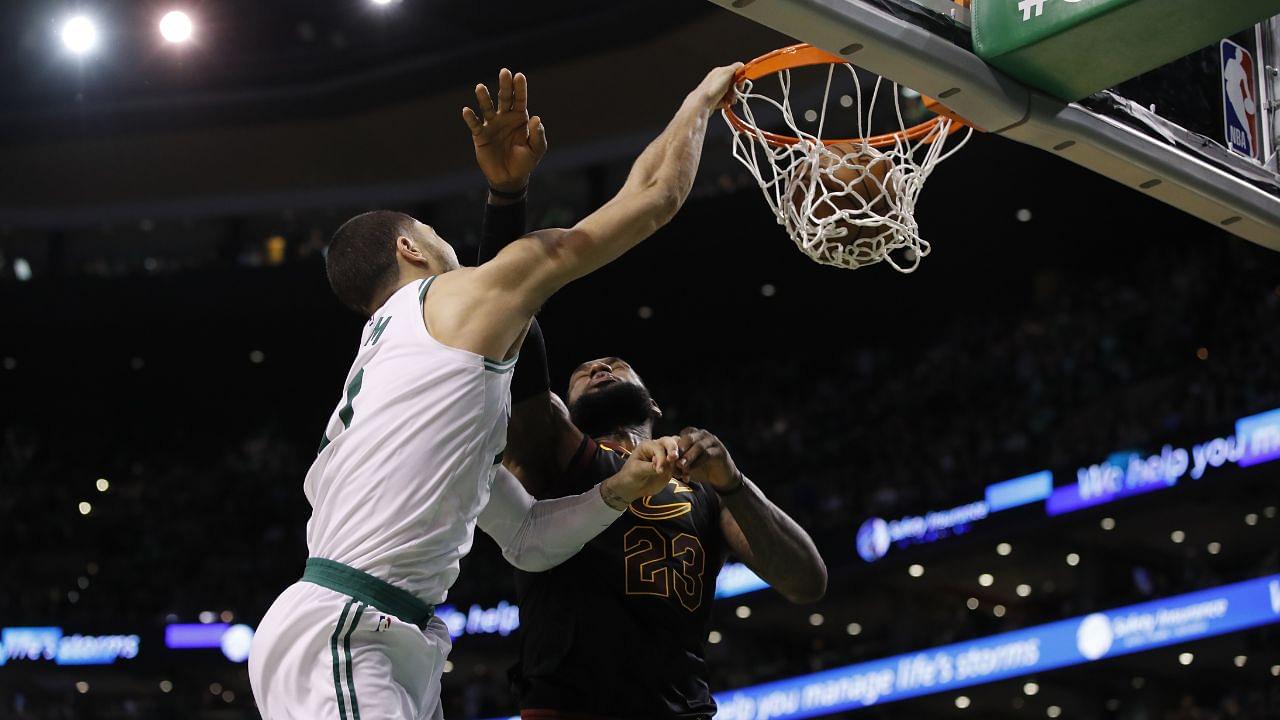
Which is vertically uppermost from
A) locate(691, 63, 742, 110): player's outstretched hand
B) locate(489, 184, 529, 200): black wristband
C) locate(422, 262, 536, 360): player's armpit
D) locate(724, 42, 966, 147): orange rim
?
locate(724, 42, 966, 147): orange rim

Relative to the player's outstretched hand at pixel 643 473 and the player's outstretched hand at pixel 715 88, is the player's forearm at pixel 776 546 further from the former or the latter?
the player's outstretched hand at pixel 715 88

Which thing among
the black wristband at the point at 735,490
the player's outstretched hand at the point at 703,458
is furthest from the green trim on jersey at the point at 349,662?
the black wristband at the point at 735,490

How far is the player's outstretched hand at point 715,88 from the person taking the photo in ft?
10.5

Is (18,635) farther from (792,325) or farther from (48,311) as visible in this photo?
(792,325)

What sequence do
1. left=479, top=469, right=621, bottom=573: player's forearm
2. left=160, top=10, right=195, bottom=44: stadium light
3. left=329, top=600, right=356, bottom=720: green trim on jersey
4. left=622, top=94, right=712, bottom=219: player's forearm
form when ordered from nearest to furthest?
1. left=329, top=600, right=356, bottom=720: green trim on jersey
2. left=622, top=94, right=712, bottom=219: player's forearm
3. left=479, top=469, right=621, bottom=573: player's forearm
4. left=160, top=10, right=195, bottom=44: stadium light

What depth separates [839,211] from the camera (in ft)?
13.1

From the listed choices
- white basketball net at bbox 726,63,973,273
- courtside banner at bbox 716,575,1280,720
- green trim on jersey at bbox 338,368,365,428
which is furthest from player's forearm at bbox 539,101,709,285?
courtside banner at bbox 716,575,1280,720

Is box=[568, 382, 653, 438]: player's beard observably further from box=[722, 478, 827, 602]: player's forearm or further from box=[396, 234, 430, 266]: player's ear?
box=[396, 234, 430, 266]: player's ear

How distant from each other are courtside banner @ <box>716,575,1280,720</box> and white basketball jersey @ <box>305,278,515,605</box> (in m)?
11.7

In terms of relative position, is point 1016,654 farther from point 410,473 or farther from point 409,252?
point 410,473

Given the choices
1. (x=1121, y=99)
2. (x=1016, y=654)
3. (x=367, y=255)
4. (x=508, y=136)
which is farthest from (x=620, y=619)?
(x=1016, y=654)

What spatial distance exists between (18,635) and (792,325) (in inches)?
467

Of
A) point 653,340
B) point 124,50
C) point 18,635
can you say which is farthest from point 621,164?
point 18,635

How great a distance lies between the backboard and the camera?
3.21 metres
